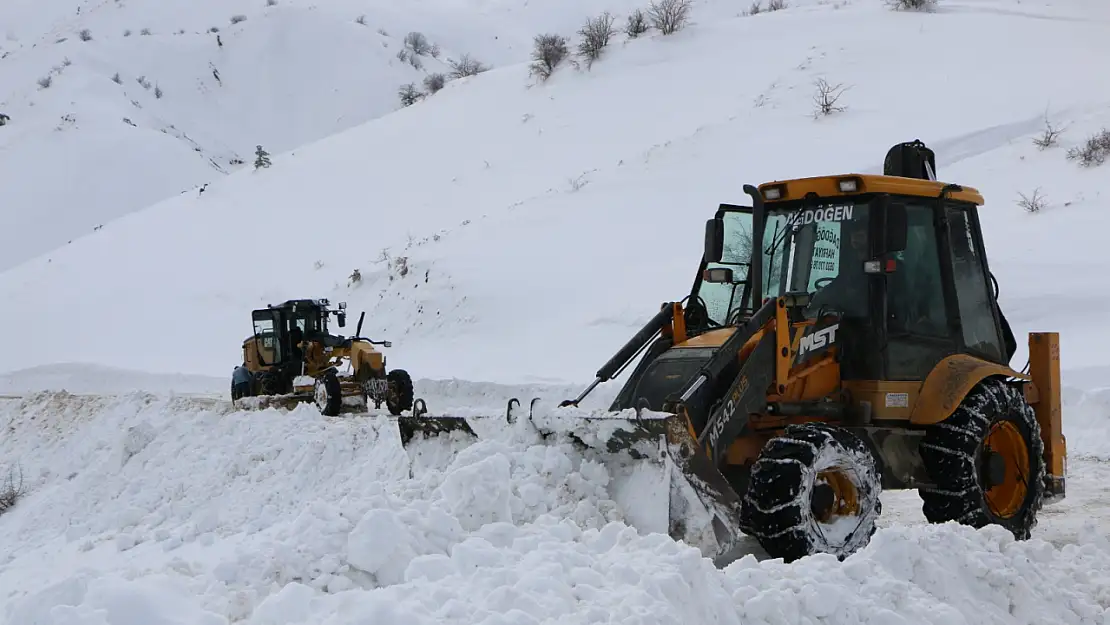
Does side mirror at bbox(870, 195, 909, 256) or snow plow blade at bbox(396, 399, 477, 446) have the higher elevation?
side mirror at bbox(870, 195, 909, 256)

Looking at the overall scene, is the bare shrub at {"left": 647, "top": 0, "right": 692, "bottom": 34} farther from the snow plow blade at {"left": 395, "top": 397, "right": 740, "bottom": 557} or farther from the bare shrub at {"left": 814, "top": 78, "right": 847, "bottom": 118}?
the snow plow blade at {"left": 395, "top": 397, "right": 740, "bottom": 557}

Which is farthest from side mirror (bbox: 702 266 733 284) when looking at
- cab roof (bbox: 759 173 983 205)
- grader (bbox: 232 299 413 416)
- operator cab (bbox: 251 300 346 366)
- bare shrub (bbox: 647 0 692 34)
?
bare shrub (bbox: 647 0 692 34)

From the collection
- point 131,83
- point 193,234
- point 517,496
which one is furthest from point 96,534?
point 131,83

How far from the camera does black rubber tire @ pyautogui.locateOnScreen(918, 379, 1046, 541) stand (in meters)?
6.51

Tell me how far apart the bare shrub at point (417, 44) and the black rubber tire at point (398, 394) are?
57.1 m

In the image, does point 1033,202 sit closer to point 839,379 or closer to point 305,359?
point 305,359

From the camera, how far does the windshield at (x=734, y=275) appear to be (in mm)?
7371

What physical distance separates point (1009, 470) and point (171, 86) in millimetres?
59334

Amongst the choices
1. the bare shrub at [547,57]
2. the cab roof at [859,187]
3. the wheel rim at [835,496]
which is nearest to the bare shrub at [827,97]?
the bare shrub at [547,57]

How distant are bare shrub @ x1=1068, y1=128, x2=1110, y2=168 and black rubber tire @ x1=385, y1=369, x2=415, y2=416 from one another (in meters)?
12.3

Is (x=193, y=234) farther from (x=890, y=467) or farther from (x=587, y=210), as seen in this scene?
(x=890, y=467)

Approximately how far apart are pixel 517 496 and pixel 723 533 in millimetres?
1106

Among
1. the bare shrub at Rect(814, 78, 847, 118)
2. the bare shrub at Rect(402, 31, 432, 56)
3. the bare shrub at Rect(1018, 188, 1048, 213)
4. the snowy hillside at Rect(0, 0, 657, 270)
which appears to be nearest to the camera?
the bare shrub at Rect(1018, 188, 1048, 213)

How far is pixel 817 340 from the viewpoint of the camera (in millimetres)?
6629
